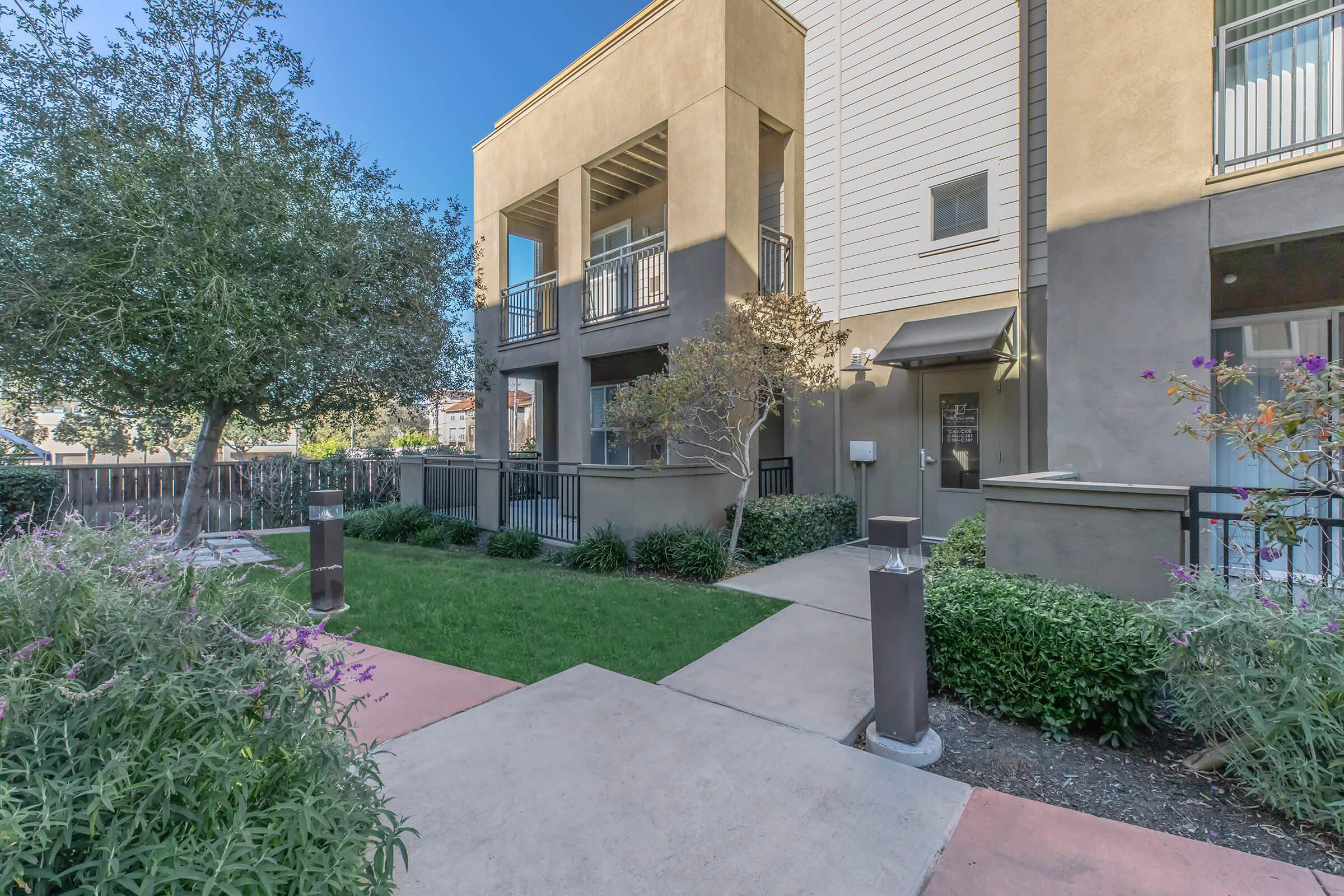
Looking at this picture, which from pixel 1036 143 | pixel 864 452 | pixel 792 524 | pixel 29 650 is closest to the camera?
pixel 29 650

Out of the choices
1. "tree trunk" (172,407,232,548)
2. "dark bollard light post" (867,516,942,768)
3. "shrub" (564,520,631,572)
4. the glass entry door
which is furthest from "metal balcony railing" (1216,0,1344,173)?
"tree trunk" (172,407,232,548)

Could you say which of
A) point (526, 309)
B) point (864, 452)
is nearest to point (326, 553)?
point (864, 452)

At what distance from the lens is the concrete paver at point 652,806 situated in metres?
2.17

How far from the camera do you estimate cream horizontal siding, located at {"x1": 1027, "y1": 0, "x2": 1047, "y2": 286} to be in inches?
288

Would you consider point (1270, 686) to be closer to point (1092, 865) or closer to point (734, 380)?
point (1092, 865)

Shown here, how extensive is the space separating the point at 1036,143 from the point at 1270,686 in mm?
6971

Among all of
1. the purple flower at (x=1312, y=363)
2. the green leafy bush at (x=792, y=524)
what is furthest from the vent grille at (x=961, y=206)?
the purple flower at (x=1312, y=363)

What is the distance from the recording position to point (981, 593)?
3711mm

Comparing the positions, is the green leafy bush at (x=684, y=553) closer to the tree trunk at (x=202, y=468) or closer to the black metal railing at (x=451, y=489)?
the black metal railing at (x=451, y=489)

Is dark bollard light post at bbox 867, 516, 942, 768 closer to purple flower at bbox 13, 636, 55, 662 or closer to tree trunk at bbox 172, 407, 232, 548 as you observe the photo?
purple flower at bbox 13, 636, 55, 662

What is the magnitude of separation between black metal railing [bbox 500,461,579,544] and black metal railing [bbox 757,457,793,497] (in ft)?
8.82

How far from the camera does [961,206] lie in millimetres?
8023

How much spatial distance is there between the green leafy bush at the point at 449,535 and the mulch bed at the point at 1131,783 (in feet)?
23.6

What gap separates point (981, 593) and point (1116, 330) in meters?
2.93
